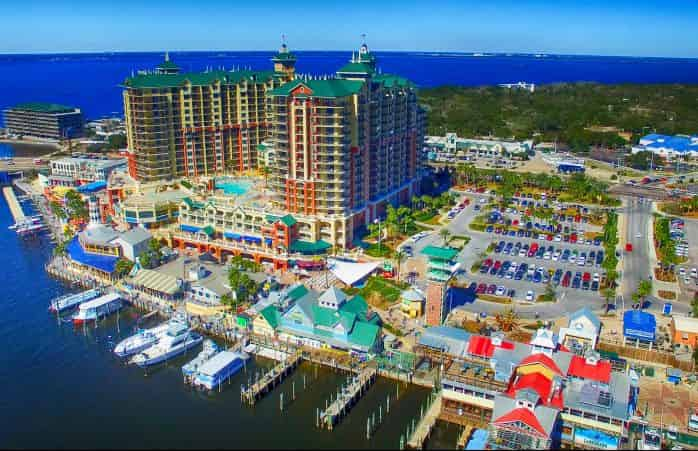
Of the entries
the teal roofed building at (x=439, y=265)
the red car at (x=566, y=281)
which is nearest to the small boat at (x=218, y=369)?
the teal roofed building at (x=439, y=265)

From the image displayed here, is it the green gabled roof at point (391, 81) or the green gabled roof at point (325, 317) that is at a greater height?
the green gabled roof at point (391, 81)

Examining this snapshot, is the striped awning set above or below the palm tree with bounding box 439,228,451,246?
below

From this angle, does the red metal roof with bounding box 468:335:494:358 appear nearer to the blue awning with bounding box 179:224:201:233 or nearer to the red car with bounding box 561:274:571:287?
the red car with bounding box 561:274:571:287

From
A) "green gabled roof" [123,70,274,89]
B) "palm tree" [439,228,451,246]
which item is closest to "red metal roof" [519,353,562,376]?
"palm tree" [439,228,451,246]

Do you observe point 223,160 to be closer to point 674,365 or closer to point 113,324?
point 113,324

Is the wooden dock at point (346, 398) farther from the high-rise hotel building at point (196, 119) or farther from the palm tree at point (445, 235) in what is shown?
the high-rise hotel building at point (196, 119)

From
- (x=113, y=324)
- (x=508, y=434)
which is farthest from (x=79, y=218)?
(x=508, y=434)
